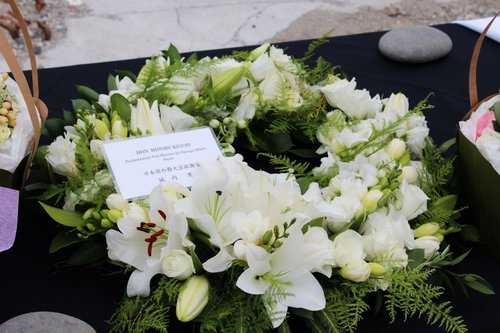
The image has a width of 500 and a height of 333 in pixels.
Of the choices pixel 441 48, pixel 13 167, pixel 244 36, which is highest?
pixel 13 167

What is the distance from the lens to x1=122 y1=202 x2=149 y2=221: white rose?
0.74 metres

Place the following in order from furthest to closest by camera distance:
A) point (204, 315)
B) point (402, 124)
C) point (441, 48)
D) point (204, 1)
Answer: point (204, 1) < point (441, 48) < point (402, 124) < point (204, 315)

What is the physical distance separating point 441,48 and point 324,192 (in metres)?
0.70

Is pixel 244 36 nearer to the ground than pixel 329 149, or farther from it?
nearer to the ground

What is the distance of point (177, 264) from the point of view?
708 millimetres

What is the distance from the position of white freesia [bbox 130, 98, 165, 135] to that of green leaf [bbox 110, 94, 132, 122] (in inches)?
0.9

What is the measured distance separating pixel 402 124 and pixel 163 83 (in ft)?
1.30

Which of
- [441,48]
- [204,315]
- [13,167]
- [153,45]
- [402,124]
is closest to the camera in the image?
[204,315]

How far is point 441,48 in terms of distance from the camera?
1388 millimetres

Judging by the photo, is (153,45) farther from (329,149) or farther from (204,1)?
(329,149)

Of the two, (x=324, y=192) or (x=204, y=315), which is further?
(x=324, y=192)

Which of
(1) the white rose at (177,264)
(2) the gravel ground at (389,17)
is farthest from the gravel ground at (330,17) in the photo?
(1) the white rose at (177,264)

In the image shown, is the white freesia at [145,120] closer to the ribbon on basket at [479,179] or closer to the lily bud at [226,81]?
the lily bud at [226,81]

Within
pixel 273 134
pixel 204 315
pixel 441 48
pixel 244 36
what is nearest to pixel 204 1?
pixel 244 36
